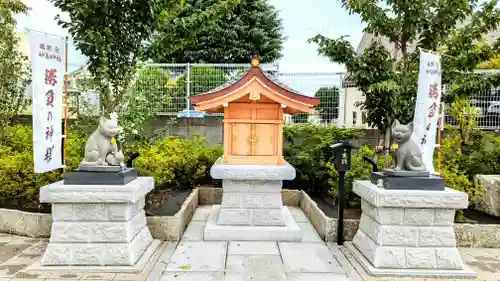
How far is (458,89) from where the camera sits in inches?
227

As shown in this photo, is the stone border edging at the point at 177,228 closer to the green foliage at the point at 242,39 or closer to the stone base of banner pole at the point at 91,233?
the stone base of banner pole at the point at 91,233

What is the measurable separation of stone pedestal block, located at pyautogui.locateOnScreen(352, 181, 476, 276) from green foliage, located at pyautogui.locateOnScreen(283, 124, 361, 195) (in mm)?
3317

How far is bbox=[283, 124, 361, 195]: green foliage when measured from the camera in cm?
798

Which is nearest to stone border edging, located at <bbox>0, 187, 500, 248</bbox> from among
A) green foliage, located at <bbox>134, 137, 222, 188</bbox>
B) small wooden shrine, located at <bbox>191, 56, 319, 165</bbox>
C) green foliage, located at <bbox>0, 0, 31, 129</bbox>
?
small wooden shrine, located at <bbox>191, 56, 319, 165</bbox>

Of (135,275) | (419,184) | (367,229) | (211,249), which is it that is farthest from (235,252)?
(419,184)

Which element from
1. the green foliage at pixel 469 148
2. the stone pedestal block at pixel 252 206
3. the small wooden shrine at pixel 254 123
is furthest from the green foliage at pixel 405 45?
the stone pedestal block at pixel 252 206

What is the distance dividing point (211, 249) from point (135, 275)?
4.08 ft

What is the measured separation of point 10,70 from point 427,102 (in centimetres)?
920

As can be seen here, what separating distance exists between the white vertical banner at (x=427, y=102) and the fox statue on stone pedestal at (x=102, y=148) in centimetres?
439

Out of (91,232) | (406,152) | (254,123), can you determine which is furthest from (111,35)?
(406,152)

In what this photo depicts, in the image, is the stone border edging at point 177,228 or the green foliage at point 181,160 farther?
the green foliage at point 181,160

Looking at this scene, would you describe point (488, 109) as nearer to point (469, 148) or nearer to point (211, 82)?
point (469, 148)

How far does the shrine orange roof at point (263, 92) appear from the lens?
5336 mm

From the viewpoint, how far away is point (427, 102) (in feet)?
16.1
